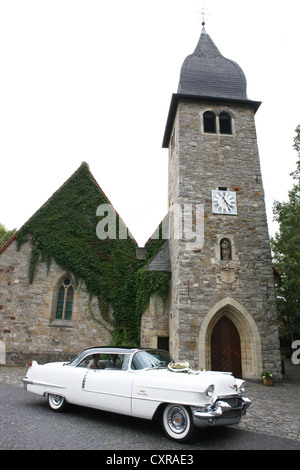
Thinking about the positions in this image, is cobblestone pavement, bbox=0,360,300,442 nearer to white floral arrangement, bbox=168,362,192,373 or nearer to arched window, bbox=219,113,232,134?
white floral arrangement, bbox=168,362,192,373

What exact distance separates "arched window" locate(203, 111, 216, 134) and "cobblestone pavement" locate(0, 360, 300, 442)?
1104 centimetres

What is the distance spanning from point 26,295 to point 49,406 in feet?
27.3

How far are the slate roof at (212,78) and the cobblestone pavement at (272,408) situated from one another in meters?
12.8

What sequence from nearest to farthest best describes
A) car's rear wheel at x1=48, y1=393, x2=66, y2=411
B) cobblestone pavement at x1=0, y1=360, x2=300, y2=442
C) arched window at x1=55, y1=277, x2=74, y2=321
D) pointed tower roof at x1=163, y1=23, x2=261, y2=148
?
cobblestone pavement at x1=0, y1=360, x2=300, y2=442
car's rear wheel at x1=48, y1=393, x2=66, y2=411
arched window at x1=55, y1=277, x2=74, y2=321
pointed tower roof at x1=163, y1=23, x2=261, y2=148

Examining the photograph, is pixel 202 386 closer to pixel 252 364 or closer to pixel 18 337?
pixel 252 364

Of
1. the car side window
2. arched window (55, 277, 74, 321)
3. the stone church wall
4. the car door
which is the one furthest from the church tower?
the car door

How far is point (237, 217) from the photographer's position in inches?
543

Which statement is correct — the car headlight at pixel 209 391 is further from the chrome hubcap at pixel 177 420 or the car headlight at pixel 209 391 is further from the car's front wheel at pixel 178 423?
the chrome hubcap at pixel 177 420

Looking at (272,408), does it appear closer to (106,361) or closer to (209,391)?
(209,391)

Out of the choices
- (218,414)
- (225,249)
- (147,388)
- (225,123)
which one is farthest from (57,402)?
(225,123)

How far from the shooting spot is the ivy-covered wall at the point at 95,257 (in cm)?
1440

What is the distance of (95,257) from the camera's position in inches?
606

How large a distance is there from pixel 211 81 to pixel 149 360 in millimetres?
14557

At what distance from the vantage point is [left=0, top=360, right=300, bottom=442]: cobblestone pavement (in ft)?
19.4
